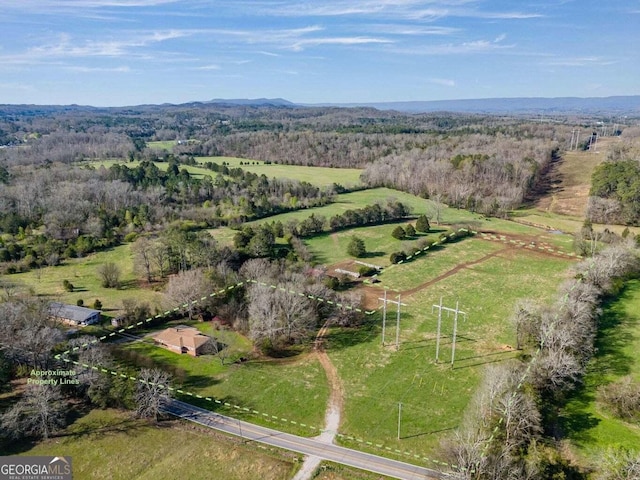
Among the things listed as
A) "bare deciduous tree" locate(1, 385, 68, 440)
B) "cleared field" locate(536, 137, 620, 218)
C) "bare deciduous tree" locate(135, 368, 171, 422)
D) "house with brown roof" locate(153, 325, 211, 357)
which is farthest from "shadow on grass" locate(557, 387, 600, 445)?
"cleared field" locate(536, 137, 620, 218)

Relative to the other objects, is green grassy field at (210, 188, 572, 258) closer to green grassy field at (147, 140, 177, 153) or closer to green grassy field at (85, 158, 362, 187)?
green grassy field at (85, 158, 362, 187)

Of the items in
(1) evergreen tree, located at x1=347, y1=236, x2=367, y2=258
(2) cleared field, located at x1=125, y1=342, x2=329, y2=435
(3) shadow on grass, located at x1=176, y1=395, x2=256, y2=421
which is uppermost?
(1) evergreen tree, located at x1=347, y1=236, x2=367, y2=258

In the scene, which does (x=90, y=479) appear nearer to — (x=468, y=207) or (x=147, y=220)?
(x=147, y=220)

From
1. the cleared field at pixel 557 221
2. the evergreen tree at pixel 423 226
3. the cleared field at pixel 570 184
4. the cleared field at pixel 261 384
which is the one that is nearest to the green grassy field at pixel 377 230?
the evergreen tree at pixel 423 226

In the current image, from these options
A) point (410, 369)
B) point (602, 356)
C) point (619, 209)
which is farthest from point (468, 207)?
point (410, 369)

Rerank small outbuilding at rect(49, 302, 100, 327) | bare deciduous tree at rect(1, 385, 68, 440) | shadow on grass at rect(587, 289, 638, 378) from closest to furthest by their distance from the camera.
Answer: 1. bare deciduous tree at rect(1, 385, 68, 440)
2. shadow on grass at rect(587, 289, 638, 378)
3. small outbuilding at rect(49, 302, 100, 327)

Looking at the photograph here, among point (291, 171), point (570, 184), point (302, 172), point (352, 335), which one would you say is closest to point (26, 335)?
point (352, 335)

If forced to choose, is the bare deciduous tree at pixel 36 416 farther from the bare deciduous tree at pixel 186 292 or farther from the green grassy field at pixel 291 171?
the green grassy field at pixel 291 171
